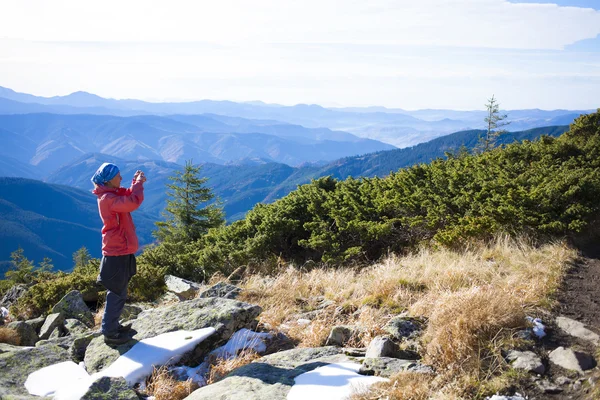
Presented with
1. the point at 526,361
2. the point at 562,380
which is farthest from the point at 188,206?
the point at 562,380

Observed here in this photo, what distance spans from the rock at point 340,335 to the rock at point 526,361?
1.96 metres

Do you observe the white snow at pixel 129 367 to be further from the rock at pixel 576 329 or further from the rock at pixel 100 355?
the rock at pixel 576 329

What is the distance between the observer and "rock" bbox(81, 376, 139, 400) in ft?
13.8

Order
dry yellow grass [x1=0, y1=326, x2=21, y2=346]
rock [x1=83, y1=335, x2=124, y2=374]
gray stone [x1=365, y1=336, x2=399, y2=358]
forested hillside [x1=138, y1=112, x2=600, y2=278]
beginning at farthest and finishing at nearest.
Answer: forested hillside [x1=138, y1=112, x2=600, y2=278]
dry yellow grass [x1=0, y1=326, x2=21, y2=346]
rock [x1=83, y1=335, x2=124, y2=374]
gray stone [x1=365, y1=336, x2=399, y2=358]

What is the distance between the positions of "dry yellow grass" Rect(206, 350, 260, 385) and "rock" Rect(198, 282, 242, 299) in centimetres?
235

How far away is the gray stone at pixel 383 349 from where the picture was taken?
464 centimetres

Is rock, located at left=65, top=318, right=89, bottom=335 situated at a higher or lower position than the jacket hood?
lower

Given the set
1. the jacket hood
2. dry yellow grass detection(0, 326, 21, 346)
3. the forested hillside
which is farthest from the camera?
the forested hillside

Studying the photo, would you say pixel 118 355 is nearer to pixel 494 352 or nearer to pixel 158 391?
pixel 158 391

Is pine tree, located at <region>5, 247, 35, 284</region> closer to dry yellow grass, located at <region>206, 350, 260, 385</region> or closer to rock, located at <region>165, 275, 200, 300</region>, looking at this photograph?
rock, located at <region>165, 275, 200, 300</region>

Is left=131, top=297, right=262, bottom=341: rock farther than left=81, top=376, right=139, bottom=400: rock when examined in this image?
Yes

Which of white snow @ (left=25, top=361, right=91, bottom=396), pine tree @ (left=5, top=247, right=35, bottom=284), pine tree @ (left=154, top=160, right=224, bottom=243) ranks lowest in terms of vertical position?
pine tree @ (left=5, top=247, right=35, bottom=284)

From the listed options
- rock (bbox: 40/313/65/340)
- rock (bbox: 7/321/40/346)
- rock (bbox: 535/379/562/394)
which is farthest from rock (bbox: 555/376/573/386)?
rock (bbox: 7/321/40/346)

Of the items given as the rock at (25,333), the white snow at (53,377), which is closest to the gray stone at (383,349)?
the white snow at (53,377)
